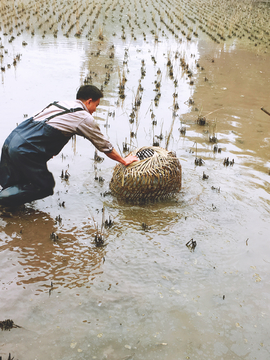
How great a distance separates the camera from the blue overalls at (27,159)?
3.40 m

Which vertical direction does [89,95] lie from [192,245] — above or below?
above

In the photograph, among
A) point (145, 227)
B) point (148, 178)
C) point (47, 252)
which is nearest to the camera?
point (47, 252)

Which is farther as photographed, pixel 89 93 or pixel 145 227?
pixel 145 227

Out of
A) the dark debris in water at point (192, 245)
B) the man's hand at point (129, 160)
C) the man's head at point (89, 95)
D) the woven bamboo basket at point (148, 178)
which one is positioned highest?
the man's head at point (89, 95)

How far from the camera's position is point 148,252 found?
3328mm

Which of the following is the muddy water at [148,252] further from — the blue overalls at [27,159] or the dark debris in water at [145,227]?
the blue overalls at [27,159]

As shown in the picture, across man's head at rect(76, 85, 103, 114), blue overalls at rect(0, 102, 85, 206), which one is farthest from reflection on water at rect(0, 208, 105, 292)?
man's head at rect(76, 85, 103, 114)

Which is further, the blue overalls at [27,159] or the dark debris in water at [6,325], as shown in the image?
the blue overalls at [27,159]

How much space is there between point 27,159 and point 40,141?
0.22m

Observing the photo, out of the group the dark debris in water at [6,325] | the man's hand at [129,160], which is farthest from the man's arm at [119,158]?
the dark debris in water at [6,325]

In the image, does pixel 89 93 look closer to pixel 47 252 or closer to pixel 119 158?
pixel 119 158

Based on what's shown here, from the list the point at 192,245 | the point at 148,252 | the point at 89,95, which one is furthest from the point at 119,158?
the point at 192,245

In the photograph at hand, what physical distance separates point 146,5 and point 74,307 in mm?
23113

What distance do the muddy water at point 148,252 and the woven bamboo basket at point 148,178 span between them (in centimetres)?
14
